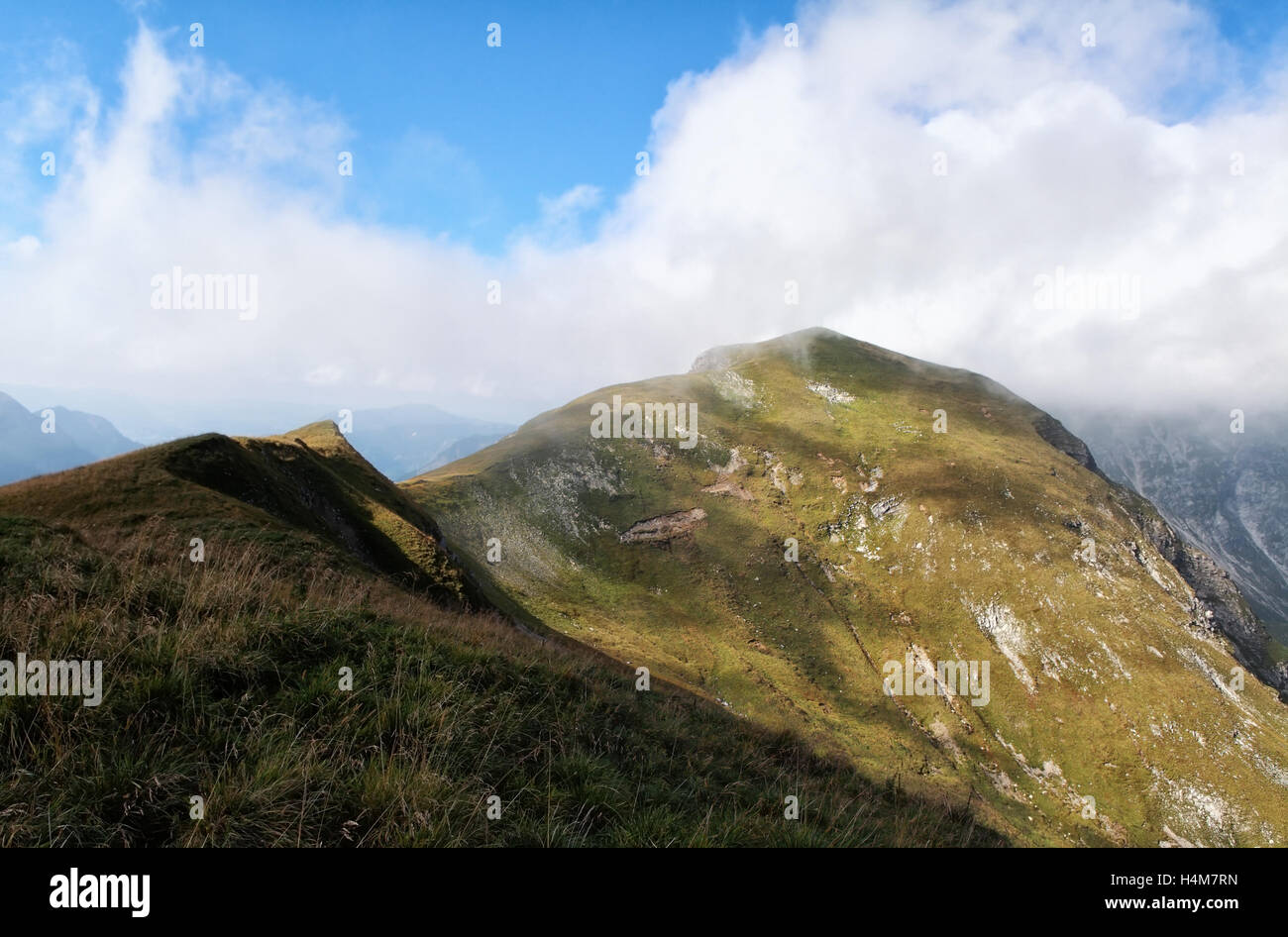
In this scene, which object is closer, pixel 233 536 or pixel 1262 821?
pixel 233 536

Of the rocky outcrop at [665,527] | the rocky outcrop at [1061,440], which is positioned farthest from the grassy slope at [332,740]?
the rocky outcrop at [1061,440]

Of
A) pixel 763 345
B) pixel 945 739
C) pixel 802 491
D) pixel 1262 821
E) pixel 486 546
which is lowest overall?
pixel 1262 821

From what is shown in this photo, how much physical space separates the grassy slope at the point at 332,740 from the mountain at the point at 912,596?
1543 inches

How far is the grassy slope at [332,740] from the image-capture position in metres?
4.32

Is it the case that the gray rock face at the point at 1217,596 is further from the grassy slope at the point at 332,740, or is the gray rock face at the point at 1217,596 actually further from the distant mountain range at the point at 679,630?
the grassy slope at the point at 332,740

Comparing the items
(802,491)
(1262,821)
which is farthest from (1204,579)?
(802,491)

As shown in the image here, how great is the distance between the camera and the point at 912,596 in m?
92.3

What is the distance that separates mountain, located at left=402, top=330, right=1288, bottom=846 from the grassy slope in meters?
39.2

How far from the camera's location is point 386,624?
8305 millimetres

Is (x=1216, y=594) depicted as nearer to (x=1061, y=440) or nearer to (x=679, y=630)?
(x=1061, y=440)

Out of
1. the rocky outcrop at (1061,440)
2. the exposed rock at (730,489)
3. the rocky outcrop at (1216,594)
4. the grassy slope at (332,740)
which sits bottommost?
the rocky outcrop at (1216,594)

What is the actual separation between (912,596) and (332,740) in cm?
10190
